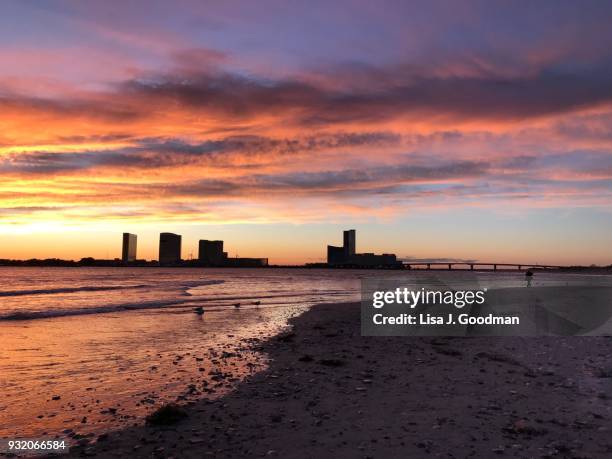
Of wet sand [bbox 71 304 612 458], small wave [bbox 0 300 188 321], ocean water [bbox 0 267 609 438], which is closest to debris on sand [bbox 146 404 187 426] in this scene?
wet sand [bbox 71 304 612 458]

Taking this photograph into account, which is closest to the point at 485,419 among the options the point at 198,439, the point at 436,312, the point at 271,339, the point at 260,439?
the point at 260,439

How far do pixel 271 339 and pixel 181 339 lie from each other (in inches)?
151

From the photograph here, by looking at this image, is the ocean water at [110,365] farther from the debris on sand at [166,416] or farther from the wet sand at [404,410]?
the wet sand at [404,410]

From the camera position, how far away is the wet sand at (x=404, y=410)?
7250 millimetres

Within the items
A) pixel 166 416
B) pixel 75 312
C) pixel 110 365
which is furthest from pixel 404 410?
pixel 75 312

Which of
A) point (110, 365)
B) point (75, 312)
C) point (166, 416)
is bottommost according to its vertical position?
point (75, 312)

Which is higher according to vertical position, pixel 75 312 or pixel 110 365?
pixel 110 365

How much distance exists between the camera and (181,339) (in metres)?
19.2

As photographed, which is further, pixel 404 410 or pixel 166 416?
pixel 404 410

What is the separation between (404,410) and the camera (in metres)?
9.14

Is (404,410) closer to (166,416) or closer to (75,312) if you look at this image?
(166,416)

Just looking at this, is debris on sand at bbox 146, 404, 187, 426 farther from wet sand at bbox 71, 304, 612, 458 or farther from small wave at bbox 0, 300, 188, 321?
small wave at bbox 0, 300, 188, 321

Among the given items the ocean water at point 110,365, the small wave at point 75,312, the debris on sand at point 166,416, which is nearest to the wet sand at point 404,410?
the debris on sand at point 166,416

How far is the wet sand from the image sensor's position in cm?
725
